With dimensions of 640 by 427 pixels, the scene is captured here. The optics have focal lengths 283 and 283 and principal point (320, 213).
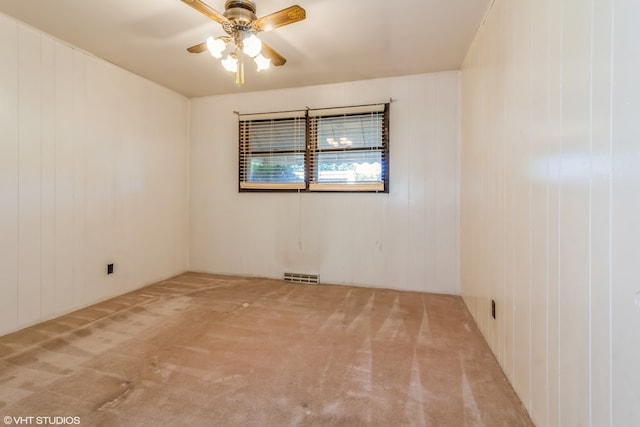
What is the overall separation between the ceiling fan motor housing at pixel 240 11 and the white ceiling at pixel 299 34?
0.23m

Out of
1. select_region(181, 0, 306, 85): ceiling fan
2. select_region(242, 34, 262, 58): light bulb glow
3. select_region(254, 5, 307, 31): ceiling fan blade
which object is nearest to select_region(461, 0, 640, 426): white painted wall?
select_region(254, 5, 307, 31): ceiling fan blade

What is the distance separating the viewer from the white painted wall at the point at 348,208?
328cm

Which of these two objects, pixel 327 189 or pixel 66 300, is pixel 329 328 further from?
pixel 66 300

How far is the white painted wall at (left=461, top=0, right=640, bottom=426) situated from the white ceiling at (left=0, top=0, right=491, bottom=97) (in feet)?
2.01

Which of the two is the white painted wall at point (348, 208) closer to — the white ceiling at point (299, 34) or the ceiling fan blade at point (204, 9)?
the white ceiling at point (299, 34)

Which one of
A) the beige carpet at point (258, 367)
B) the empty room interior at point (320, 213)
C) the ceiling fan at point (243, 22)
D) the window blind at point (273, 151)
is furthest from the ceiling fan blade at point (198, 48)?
the beige carpet at point (258, 367)

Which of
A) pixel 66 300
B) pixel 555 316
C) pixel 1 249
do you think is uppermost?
pixel 1 249

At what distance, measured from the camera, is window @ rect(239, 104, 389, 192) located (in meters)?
3.46

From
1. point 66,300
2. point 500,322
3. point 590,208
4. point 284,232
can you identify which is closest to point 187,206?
point 284,232

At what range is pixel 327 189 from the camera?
142 inches

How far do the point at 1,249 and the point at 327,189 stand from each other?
3018 millimetres

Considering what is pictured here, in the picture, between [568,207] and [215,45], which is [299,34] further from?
[568,207]

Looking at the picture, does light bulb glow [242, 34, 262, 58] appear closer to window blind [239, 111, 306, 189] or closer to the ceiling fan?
the ceiling fan

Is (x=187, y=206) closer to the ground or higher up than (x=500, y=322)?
higher up
